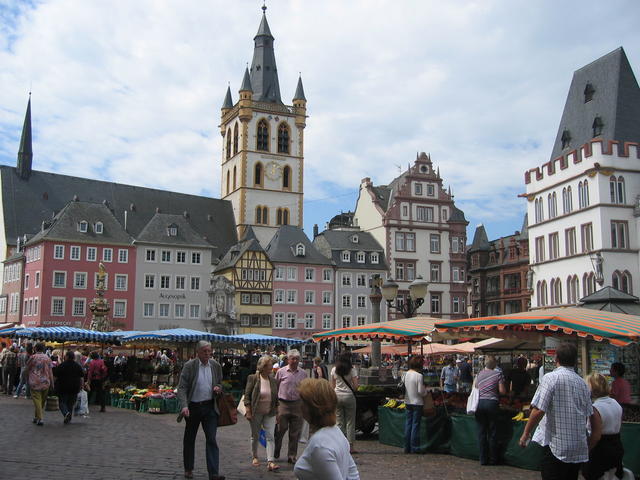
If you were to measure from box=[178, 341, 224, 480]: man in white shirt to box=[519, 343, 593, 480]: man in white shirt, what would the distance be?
14.1ft

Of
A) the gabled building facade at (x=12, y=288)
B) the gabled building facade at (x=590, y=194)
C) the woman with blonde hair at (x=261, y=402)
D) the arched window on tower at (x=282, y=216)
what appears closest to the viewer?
the woman with blonde hair at (x=261, y=402)

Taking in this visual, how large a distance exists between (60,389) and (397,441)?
7.54 meters

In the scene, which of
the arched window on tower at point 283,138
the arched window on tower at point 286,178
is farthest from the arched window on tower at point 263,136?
the arched window on tower at point 286,178

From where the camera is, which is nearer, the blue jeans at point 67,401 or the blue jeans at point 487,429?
the blue jeans at point 487,429

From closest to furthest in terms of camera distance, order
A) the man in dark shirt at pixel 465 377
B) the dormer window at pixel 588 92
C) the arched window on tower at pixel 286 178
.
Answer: the man in dark shirt at pixel 465 377 < the dormer window at pixel 588 92 < the arched window on tower at pixel 286 178

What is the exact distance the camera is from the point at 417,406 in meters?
12.7

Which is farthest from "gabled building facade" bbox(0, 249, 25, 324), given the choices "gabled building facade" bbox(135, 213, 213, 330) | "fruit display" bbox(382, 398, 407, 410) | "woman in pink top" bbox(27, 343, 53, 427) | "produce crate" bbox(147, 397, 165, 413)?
"fruit display" bbox(382, 398, 407, 410)

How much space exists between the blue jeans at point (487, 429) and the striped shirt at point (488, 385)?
8 centimetres

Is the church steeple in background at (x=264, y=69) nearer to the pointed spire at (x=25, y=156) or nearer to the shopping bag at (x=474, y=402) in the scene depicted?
the pointed spire at (x=25, y=156)

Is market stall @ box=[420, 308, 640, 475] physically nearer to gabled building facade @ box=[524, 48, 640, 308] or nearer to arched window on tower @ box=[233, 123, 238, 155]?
gabled building facade @ box=[524, 48, 640, 308]

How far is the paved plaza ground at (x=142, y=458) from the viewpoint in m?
10.0

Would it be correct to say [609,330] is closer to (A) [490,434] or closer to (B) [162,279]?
(A) [490,434]

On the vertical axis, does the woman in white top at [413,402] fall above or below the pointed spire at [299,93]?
below

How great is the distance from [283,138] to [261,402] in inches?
2855
